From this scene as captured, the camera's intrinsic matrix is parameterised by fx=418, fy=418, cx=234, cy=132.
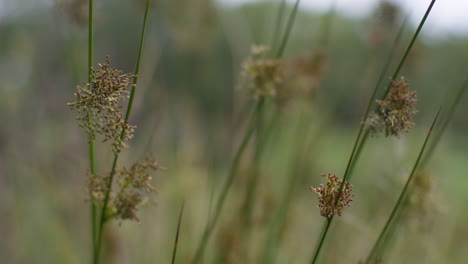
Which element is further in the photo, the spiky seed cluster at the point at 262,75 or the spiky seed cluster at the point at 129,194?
the spiky seed cluster at the point at 262,75

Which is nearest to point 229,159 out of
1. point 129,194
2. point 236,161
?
point 236,161

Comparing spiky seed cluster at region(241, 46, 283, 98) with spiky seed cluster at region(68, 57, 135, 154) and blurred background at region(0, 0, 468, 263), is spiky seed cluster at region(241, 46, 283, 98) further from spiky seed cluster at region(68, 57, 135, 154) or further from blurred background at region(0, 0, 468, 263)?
spiky seed cluster at region(68, 57, 135, 154)

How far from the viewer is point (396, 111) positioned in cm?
44

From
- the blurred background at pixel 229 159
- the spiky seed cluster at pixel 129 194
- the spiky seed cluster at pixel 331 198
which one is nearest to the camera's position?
the spiky seed cluster at pixel 331 198

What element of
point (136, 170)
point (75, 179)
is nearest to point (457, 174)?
point (75, 179)

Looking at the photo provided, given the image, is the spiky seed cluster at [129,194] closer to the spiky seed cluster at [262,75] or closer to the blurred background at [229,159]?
the blurred background at [229,159]

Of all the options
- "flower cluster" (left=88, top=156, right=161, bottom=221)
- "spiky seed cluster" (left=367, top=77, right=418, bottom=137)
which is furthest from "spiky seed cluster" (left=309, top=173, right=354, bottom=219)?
"flower cluster" (left=88, top=156, right=161, bottom=221)

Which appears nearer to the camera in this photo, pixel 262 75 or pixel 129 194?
pixel 129 194

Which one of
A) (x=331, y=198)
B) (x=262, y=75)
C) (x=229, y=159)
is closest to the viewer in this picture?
(x=331, y=198)

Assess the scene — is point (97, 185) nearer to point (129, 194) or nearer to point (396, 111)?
point (129, 194)

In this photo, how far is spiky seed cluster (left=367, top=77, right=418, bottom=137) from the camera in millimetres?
440

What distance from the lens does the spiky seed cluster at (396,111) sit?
17.3 inches

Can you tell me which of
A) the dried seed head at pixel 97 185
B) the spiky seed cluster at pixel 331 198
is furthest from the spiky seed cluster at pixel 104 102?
the spiky seed cluster at pixel 331 198

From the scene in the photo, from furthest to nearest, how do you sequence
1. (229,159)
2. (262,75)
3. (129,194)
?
(229,159) → (262,75) → (129,194)
